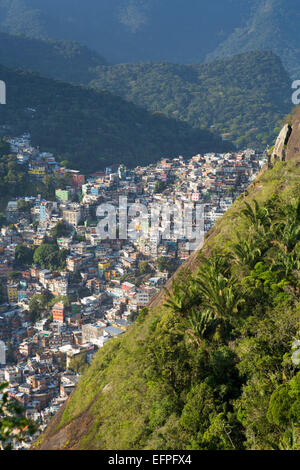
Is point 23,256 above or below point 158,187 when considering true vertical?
below

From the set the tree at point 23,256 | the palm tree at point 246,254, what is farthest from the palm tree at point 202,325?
the tree at point 23,256

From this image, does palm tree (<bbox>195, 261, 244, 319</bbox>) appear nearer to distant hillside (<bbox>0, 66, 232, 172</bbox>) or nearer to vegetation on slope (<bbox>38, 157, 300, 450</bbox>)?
vegetation on slope (<bbox>38, 157, 300, 450</bbox>)

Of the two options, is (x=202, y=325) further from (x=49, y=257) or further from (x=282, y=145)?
(x=49, y=257)

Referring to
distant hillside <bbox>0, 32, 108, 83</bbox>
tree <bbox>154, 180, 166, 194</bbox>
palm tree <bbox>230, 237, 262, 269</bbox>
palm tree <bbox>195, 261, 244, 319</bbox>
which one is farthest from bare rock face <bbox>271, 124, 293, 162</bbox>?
distant hillside <bbox>0, 32, 108, 83</bbox>

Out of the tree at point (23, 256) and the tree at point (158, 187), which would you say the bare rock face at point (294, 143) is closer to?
the tree at point (23, 256)

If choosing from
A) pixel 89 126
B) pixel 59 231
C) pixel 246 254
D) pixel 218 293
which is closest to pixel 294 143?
pixel 246 254

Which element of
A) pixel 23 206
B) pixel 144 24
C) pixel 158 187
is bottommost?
pixel 23 206

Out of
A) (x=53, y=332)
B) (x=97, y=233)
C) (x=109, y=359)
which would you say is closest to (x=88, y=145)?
(x=97, y=233)
